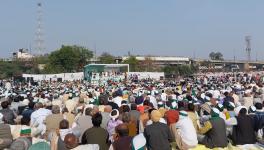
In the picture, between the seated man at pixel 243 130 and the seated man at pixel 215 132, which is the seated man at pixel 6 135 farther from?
the seated man at pixel 243 130

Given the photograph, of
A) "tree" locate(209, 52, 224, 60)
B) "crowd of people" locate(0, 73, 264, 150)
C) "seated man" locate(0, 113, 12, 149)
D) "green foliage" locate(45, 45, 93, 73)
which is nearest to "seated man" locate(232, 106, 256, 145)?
"crowd of people" locate(0, 73, 264, 150)

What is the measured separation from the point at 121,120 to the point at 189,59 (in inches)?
5763

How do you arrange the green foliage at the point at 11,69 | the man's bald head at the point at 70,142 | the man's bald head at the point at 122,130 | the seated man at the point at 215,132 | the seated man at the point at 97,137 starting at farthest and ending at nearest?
the green foliage at the point at 11,69 < the seated man at the point at 215,132 < the seated man at the point at 97,137 < the man's bald head at the point at 122,130 < the man's bald head at the point at 70,142

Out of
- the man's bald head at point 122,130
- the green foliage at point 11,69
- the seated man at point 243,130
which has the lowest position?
the seated man at point 243,130

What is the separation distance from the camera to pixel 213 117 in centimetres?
870

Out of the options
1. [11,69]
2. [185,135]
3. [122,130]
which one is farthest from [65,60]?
[122,130]

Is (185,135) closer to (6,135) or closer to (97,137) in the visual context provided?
(97,137)

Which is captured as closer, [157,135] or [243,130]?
[157,135]

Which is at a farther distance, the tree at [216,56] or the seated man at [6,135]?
the tree at [216,56]

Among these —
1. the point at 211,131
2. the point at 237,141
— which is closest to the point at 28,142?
the point at 211,131

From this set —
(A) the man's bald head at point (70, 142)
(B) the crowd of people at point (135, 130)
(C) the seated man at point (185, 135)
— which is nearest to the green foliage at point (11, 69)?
(B) the crowd of people at point (135, 130)

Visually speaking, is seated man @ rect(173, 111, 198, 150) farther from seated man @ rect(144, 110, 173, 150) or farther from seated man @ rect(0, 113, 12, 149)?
seated man @ rect(0, 113, 12, 149)

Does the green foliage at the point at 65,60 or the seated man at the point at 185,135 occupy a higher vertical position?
the green foliage at the point at 65,60

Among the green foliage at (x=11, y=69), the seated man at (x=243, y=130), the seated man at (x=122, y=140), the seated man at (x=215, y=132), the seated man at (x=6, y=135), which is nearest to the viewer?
the seated man at (x=122, y=140)
